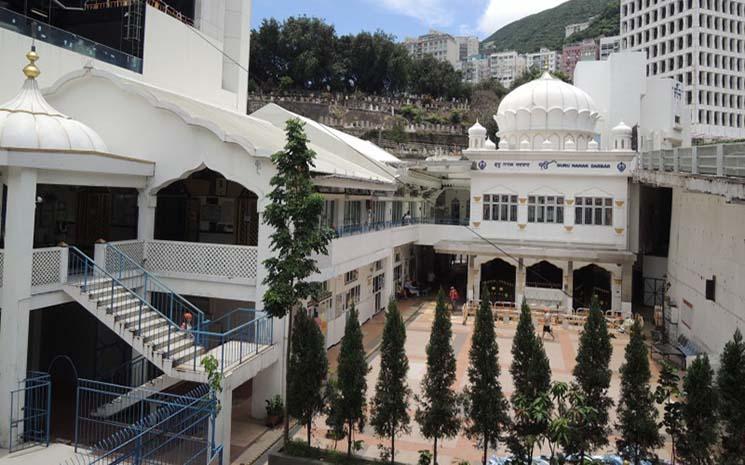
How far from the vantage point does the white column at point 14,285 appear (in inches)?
393

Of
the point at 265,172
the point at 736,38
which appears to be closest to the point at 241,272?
the point at 265,172

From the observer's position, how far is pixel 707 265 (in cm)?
1642

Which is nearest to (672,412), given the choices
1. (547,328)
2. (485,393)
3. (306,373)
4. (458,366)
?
(485,393)

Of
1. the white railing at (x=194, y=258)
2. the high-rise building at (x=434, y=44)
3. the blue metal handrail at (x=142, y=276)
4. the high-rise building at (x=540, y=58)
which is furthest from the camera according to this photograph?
the high-rise building at (x=434, y=44)

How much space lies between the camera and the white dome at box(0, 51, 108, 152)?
33.2ft

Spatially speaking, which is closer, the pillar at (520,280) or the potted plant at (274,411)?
the potted plant at (274,411)

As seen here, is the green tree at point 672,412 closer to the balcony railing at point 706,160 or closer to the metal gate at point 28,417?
the balcony railing at point 706,160

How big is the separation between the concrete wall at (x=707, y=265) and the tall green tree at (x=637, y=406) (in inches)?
251

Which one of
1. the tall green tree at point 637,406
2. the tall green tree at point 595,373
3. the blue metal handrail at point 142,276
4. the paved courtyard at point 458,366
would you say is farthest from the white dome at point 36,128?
the tall green tree at point 637,406

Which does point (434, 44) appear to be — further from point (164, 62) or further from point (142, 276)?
point (142, 276)

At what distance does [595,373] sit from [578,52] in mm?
116925

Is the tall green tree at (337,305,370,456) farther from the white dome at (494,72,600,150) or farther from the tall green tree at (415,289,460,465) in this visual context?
the white dome at (494,72,600,150)

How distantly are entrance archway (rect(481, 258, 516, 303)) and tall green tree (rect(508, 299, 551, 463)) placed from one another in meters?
14.7

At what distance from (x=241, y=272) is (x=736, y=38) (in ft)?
257
